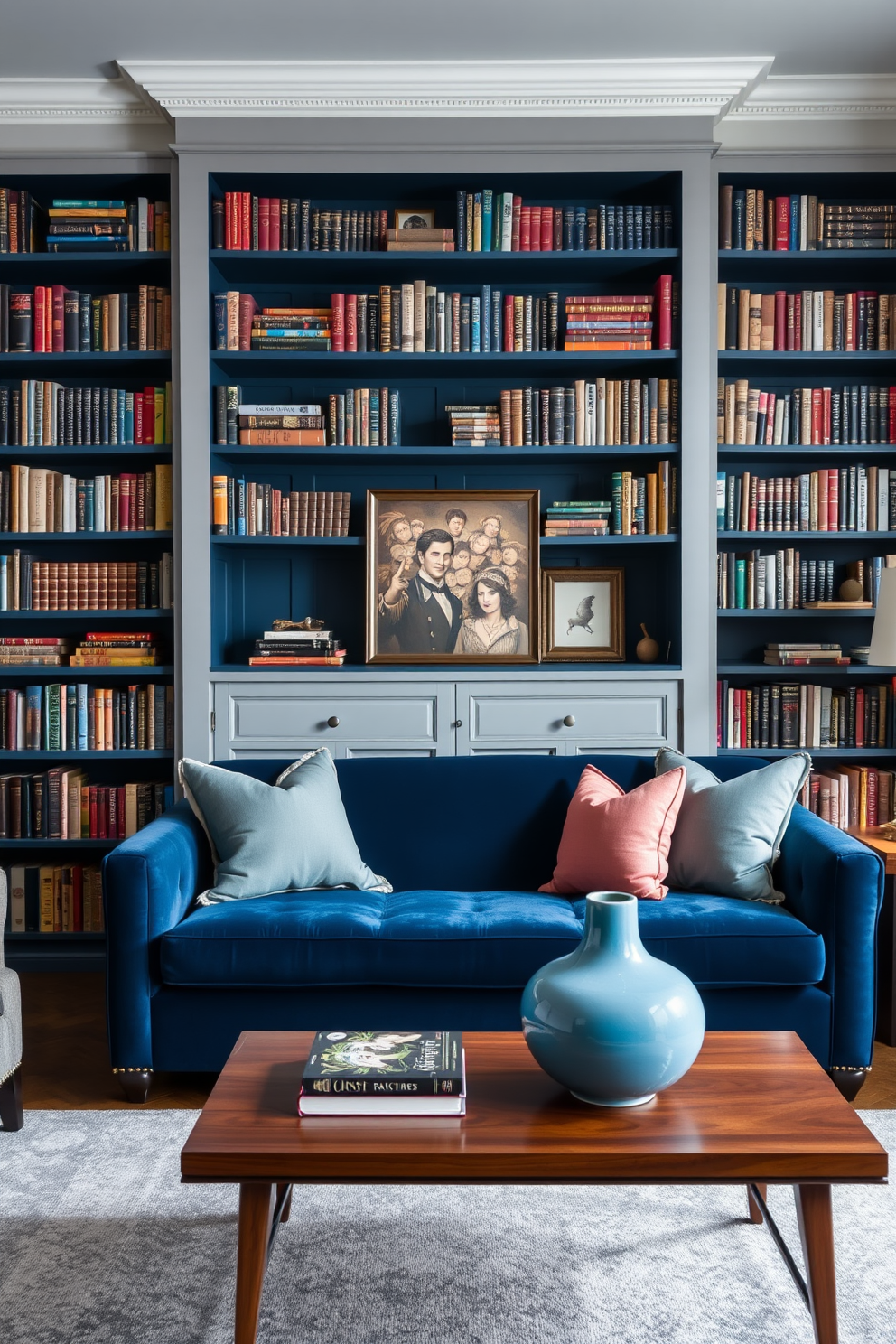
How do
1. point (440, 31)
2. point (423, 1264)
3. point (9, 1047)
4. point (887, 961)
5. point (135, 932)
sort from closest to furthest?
point (423, 1264) → point (9, 1047) → point (135, 932) → point (887, 961) → point (440, 31)

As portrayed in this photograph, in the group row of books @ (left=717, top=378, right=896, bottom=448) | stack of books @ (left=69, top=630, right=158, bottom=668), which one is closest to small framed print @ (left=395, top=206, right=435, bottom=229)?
row of books @ (left=717, top=378, right=896, bottom=448)

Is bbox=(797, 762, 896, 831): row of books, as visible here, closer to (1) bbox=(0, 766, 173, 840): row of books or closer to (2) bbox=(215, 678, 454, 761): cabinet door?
(2) bbox=(215, 678, 454, 761): cabinet door

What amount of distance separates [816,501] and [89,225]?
Answer: 2863mm

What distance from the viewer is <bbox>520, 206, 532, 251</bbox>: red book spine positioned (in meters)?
Result: 3.80

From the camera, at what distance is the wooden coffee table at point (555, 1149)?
151 cm

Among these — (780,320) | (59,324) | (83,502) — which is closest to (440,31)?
(780,320)

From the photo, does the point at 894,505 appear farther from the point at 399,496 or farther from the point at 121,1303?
the point at 121,1303

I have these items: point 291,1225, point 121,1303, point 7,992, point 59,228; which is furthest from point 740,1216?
point 59,228

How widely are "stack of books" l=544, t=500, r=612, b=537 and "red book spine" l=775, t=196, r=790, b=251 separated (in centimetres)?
113

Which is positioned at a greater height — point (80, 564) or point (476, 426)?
point (476, 426)

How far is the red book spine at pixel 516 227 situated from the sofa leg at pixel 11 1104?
3.08 meters

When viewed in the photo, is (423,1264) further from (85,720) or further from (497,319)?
(497,319)

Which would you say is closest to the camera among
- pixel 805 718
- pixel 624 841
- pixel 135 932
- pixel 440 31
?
pixel 135 932

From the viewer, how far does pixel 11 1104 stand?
2488 mm
